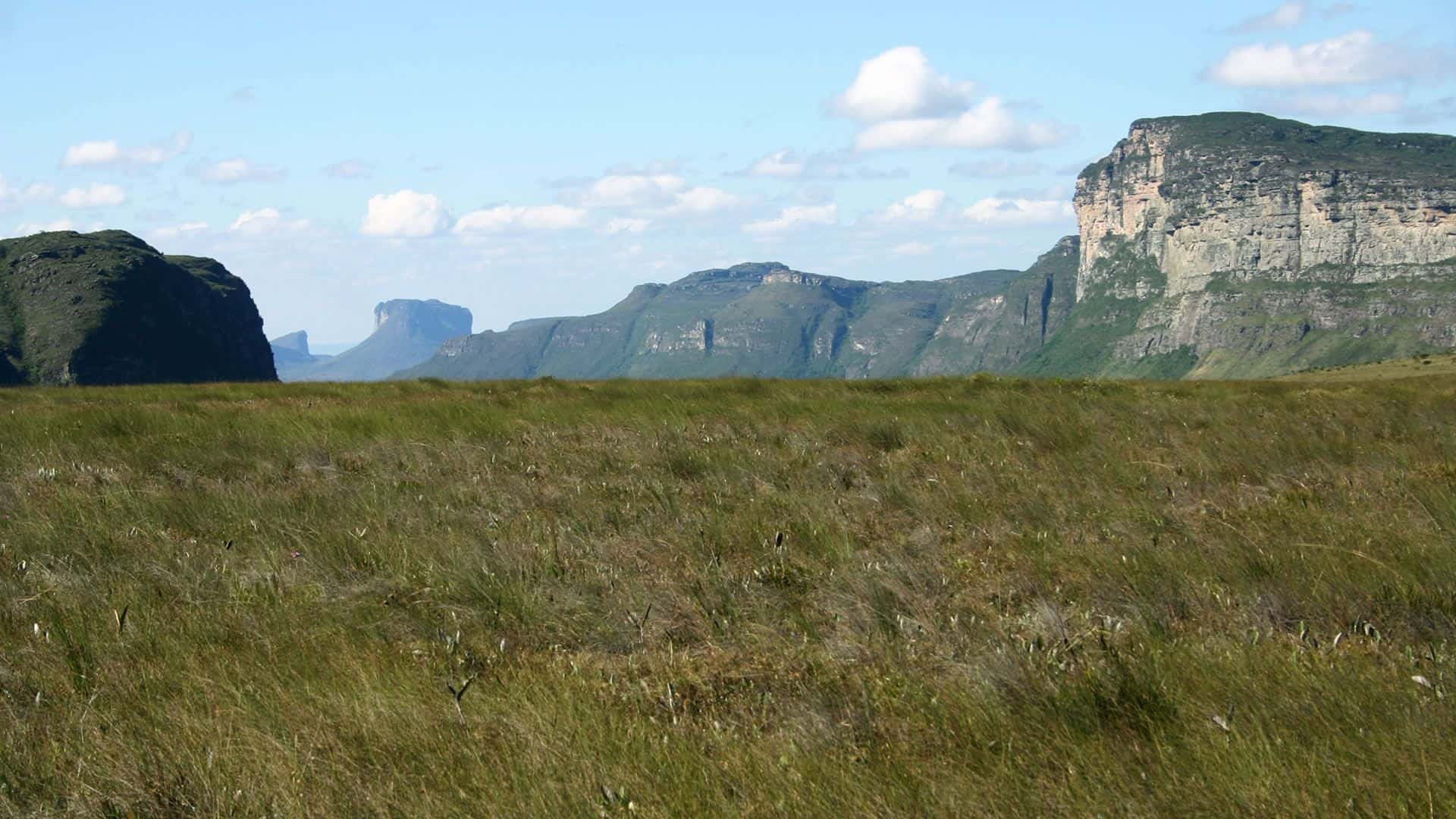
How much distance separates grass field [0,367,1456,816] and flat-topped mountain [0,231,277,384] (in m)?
159

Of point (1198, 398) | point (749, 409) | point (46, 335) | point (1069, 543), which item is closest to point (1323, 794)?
point (1069, 543)

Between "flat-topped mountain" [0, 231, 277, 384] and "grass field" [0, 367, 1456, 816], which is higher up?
"flat-topped mountain" [0, 231, 277, 384]

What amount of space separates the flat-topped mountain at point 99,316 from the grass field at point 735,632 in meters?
159

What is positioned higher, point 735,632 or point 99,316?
point 99,316

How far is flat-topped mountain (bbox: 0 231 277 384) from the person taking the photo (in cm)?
15138

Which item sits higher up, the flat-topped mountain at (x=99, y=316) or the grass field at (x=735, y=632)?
the flat-topped mountain at (x=99, y=316)

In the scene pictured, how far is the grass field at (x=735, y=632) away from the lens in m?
2.98

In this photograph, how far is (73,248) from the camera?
176875 mm

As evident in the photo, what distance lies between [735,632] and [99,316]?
18521cm

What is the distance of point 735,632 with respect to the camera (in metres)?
4.69

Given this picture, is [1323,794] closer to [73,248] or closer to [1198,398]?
[1198,398]

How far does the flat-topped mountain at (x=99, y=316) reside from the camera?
151375 millimetres

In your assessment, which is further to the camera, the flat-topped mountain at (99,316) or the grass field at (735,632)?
the flat-topped mountain at (99,316)

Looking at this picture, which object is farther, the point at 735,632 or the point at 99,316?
the point at 99,316
